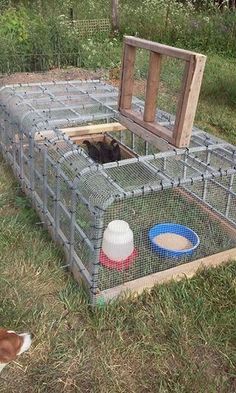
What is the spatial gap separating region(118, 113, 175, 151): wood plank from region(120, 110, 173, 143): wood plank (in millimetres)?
23

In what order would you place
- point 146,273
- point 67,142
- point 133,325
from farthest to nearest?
point 67,142
point 146,273
point 133,325

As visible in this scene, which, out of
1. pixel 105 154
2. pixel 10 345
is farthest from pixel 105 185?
pixel 105 154

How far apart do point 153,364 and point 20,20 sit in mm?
7437

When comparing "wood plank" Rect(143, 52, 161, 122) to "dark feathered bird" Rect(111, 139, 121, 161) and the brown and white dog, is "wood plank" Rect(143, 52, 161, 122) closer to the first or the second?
"dark feathered bird" Rect(111, 139, 121, 161)

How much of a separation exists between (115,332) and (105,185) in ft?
3.14

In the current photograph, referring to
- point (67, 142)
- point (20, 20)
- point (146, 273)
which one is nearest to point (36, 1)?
point (20, 20)

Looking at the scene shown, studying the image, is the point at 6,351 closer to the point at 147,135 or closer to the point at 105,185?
the point at 105,185

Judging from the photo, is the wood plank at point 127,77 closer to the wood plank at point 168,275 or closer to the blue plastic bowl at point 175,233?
the blue plastic bowl at point 175,233

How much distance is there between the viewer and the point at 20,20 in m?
8.51

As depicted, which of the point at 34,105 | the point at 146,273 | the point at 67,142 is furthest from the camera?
the point at 34,105

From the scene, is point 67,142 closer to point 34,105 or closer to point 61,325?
point 34,105

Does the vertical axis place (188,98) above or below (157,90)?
above

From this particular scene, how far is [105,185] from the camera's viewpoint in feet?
10.1

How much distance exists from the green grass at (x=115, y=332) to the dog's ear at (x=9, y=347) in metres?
0.21
